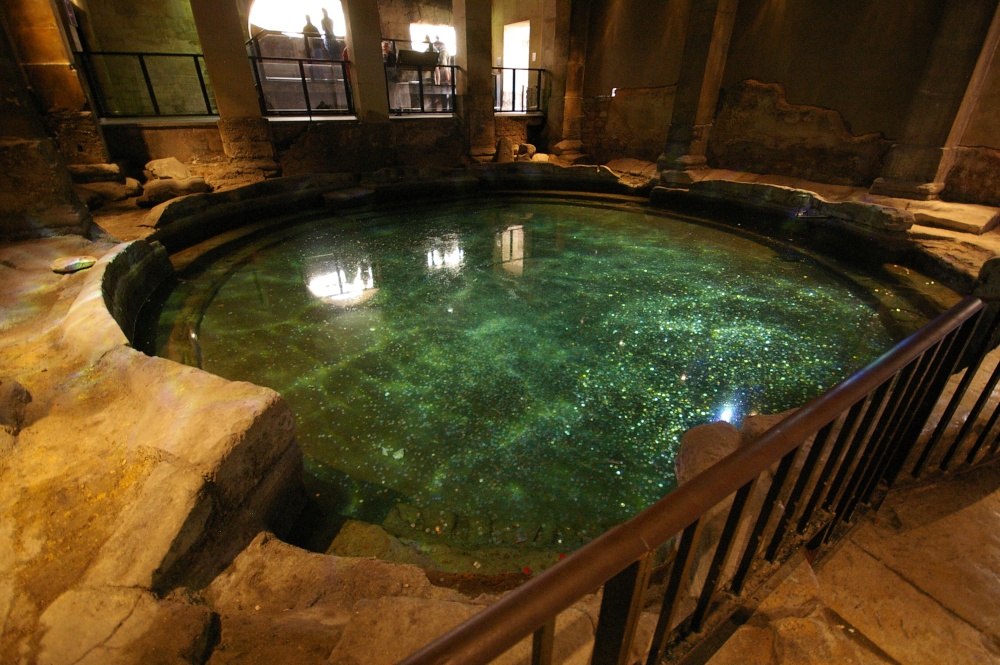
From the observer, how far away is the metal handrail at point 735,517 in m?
0.61

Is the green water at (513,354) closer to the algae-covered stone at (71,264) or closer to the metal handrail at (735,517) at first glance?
the algae-covered stone at (71,264)

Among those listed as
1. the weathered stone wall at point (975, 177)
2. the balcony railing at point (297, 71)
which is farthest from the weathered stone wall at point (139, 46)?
the weathered stone wall at point (975, 177)

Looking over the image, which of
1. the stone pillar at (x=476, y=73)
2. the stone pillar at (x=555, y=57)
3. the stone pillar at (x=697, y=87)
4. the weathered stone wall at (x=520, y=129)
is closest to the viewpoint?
the stone pillar at (x=697, y=87)

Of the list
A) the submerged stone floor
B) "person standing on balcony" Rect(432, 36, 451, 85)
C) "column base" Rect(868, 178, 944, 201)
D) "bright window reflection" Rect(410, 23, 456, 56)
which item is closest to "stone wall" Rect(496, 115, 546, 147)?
"person standing on balcony" Rect(432, 36, 451, 85)

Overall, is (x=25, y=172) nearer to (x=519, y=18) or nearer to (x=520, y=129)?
(x=520, y=129)

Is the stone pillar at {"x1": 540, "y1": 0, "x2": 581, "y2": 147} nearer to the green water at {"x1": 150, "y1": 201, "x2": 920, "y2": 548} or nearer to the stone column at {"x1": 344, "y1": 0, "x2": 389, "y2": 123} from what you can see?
the stone column at {"x1": 344, "y1": 0, "x2": 389, "y2": 123}

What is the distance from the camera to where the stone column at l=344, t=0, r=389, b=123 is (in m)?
7.69

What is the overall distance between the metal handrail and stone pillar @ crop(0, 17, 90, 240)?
5927mm

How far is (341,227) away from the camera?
671cm

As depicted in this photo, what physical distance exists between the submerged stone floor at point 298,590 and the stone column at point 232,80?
6.64 metres

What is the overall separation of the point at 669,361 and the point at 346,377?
2375 mm

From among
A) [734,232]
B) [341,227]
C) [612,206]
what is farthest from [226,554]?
[612,206]

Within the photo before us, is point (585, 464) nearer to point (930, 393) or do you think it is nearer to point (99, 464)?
point (930, 393)

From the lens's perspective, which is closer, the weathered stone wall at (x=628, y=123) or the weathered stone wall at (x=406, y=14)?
A: the weathered stone wall at (x=628, y=123)
